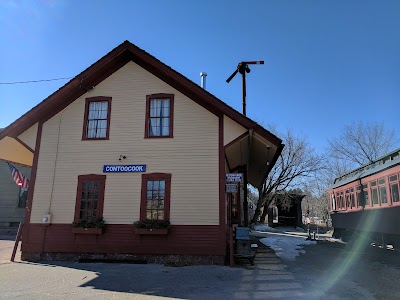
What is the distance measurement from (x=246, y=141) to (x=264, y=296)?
625cm

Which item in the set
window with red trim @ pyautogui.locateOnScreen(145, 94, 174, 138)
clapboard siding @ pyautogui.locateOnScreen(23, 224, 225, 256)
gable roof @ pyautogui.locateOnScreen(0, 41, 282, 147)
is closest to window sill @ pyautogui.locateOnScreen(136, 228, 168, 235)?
clapboard siding @ pyautogui.locateOnScreen(23, 224, 225, 256)

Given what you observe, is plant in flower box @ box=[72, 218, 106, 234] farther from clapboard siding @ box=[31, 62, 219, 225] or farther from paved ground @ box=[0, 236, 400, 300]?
paved ground @ box=[0, 236, 400, 300]

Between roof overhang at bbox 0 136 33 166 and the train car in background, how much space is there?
1392cm

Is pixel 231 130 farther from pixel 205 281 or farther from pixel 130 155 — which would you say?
pixel 205 281

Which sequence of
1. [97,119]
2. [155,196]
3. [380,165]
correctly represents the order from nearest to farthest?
[155,196] → [97,119] → [380,165]

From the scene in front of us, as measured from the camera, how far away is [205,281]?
8.44 meters

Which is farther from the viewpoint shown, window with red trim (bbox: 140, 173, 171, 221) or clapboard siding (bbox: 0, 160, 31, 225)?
clapboard siding (bbox: 0, 160, 31, 225)

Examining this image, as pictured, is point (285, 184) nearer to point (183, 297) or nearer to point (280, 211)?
point (280, 211)

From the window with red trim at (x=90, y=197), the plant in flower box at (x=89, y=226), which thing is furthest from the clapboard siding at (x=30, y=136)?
the plant in flower box at (x=89, y=226)

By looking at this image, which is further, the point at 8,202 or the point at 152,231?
the point at 8,202

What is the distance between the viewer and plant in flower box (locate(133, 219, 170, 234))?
1087 cm

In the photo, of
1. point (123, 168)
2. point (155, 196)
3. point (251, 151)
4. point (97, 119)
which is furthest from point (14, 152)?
point (251, 151)

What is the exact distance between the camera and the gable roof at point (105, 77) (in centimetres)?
1150

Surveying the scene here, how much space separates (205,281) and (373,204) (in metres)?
9.75
